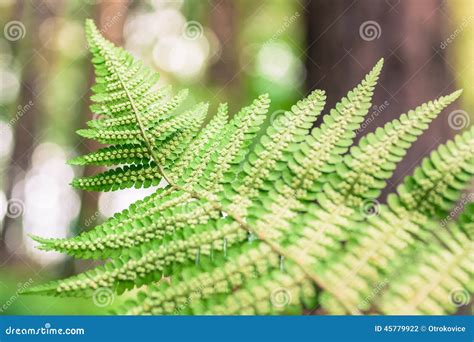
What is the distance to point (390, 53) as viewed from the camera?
1.83 m

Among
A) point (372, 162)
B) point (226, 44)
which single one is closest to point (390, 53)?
point (372, 162)

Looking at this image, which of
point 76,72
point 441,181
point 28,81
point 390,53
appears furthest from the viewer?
point 76,72

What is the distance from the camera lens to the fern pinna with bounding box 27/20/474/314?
519 mm

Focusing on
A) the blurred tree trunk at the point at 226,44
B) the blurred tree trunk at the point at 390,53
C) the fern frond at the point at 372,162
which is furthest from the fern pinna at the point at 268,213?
the blurred tree trunk at the point at 226,44

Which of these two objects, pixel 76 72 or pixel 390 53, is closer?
pixel 390 53

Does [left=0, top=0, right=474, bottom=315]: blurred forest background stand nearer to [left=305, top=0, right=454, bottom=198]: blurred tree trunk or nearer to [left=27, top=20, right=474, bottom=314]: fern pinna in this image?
[left=305, top=0, right=454, bottom=198]: blurred tree trunk

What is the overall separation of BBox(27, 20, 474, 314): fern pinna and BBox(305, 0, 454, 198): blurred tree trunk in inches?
44.5

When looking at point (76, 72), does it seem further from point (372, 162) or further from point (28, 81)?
point (372, 162)

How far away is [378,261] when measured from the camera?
522 mm

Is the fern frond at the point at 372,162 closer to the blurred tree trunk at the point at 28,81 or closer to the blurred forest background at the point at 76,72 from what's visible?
the blurred forest background at the point at 76,72

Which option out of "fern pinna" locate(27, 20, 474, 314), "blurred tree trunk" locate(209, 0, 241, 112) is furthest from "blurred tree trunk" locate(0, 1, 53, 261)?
"fern pinna" locate(27, 20, 474, 314)

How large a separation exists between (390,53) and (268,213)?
4.80 ft

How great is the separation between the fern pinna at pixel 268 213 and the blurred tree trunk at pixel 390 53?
113 centimetres

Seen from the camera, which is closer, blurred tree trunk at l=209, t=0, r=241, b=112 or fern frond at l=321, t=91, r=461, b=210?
fern frond at l=321, t=91, r=461, b=210
